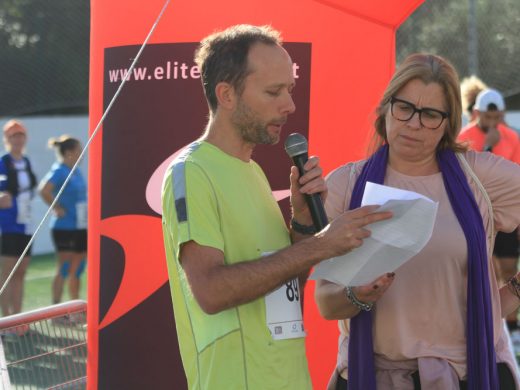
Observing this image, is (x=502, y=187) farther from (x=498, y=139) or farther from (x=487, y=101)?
(x=487, y=101)

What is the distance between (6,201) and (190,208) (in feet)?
21.6

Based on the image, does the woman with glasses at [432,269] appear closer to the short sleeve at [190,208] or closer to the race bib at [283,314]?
the race bib at [283,314]

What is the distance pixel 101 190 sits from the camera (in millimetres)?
3742

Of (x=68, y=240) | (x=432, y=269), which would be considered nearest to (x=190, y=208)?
(x=432, y=269)

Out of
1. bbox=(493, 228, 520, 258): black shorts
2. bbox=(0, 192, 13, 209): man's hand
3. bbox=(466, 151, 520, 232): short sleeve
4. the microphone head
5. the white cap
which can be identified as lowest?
bbox=(493, 228, 520, 258): black shorts

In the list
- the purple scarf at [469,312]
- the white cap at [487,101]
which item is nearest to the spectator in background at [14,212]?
the white cap at [487,101]

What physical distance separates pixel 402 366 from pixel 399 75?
88 cm

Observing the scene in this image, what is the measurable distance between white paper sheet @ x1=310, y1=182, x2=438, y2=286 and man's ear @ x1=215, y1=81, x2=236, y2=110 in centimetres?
45

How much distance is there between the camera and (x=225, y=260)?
233cm

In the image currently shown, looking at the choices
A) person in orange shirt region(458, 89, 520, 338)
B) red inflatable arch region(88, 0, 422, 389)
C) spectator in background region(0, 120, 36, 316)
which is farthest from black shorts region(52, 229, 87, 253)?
red inflatable arch region(88, 0, 422, 389)

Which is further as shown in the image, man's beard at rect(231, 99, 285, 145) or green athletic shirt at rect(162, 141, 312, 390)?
man's beard at rect(231, 99, 285, 145)

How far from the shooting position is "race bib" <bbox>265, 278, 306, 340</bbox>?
2.42 m

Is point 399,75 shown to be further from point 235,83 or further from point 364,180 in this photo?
point 235,83

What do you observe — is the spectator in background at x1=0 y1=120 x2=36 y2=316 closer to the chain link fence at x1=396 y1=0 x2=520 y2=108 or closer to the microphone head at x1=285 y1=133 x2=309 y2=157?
the microphone head at x1=285 y1=133 x2=309 y2=157
